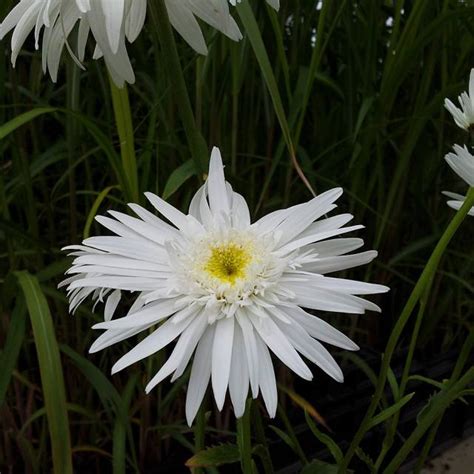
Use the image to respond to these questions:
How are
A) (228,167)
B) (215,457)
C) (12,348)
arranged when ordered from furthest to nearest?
(228,167), (12,348), (215,457)

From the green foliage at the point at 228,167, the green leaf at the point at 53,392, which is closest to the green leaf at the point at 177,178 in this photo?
A: the green foliage at the point at 228,167

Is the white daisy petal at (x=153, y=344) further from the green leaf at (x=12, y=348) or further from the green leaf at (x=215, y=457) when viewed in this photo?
the green leaf at (x=12, y=348)

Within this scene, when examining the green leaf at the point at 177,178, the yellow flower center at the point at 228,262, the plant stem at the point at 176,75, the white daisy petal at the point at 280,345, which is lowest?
the white daisy petal at the point at 280,345

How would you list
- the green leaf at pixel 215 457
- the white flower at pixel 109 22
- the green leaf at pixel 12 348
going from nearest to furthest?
1. the white flower at pixel 109 22
2. the green leaf at pixel 215 457
3. the green leaf at pixel 12 348

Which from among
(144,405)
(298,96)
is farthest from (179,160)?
(144,405)

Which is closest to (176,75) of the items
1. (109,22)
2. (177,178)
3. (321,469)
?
(109,22)

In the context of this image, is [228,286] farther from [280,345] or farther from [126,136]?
[126,136]

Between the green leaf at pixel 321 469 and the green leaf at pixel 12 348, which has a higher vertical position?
the green leaf at pixel 12 348
